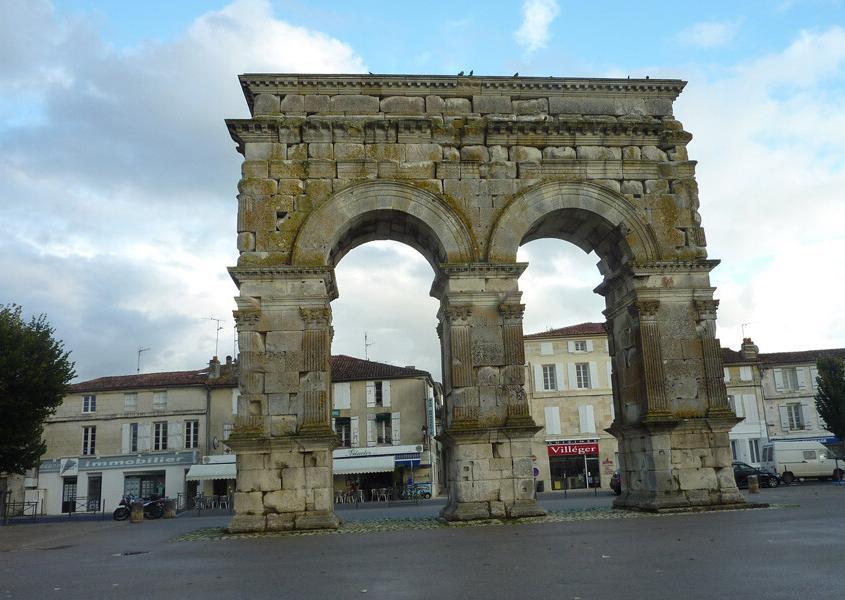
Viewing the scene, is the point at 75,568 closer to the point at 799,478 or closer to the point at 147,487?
the point at 147,487

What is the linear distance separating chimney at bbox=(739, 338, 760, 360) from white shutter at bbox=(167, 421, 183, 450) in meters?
33.5

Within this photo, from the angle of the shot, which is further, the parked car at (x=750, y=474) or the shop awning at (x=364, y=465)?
the shop awning at (x=364, y=465)

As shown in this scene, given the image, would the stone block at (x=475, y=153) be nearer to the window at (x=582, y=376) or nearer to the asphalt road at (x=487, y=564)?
the asphalt road at (x=487, y=564)

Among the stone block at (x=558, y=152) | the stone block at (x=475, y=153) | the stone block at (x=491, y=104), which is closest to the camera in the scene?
the stone block at (x=475, y=153)

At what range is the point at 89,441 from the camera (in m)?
41.6

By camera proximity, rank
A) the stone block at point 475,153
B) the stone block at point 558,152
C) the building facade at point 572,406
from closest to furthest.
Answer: the stone block at point 475,153
the stone block at point 558,152
the building facade at point 572,406

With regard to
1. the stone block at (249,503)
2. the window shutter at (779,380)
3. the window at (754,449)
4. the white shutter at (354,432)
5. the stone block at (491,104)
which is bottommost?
the stone block at (249,503)

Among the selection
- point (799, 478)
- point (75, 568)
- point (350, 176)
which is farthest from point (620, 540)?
point (799, 478)

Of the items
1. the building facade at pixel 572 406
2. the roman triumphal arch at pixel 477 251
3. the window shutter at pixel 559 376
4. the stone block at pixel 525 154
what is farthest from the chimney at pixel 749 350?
the stone block at pixel 525 154

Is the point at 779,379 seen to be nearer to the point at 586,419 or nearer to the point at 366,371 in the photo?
the point at 586,419

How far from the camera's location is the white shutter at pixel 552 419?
44500 millimetres

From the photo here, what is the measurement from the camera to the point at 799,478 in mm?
36531

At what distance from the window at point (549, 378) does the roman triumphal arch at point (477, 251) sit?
26.5 metres

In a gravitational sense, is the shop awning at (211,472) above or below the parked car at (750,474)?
above
